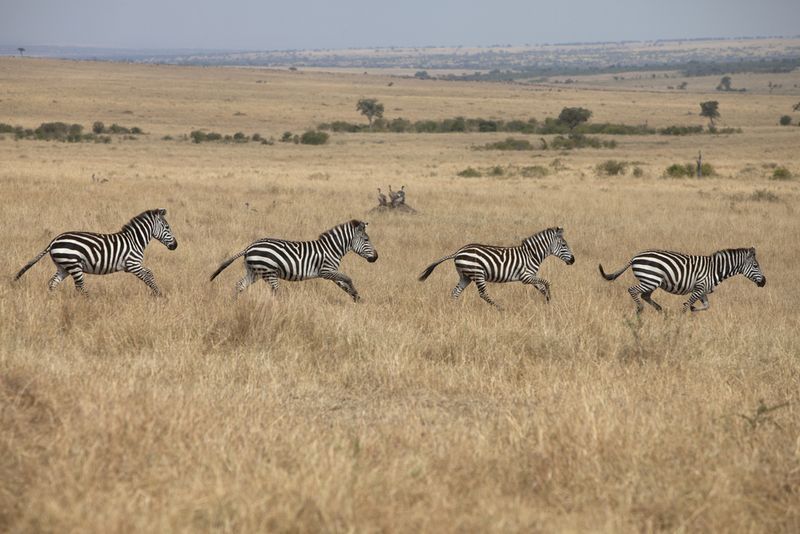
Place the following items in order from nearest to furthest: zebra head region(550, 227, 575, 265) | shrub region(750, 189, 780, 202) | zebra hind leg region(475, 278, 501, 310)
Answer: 1. zebra hind leg region(475, 278, 501, 310)
2. zebra head region(550, 227, 575, 265)
3. shrub region(750, 189, 780, 202)

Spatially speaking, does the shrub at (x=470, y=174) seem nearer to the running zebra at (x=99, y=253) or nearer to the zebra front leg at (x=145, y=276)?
the running zebra at (x=99, y=253)

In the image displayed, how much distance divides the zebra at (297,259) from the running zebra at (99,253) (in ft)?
→ 3.11

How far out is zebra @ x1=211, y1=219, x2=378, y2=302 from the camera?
1032 cm

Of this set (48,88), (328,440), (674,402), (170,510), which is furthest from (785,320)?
(48,88)

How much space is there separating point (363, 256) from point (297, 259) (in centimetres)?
89

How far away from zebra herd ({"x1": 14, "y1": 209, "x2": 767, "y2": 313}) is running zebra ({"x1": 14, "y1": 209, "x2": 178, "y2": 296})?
11mm

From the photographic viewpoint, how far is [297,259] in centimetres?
1043

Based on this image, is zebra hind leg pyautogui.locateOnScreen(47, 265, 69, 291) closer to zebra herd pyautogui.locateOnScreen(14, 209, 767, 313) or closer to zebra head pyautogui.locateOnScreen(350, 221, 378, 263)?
zebra herd pyautogui.locateOnScreen(14, 209, 767, 313)

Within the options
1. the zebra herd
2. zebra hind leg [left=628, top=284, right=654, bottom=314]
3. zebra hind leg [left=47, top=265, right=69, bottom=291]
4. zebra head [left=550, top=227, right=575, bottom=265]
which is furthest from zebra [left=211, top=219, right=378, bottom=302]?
zebra hind leg [left=628, top=284, right=654, bottom=314]

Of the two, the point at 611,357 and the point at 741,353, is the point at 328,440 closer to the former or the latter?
the point at 611,357

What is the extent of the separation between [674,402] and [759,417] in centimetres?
60

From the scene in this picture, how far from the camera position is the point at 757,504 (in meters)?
4.62

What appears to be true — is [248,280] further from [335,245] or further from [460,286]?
[460,286]

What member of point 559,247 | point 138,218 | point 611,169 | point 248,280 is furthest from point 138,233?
point 611,169
